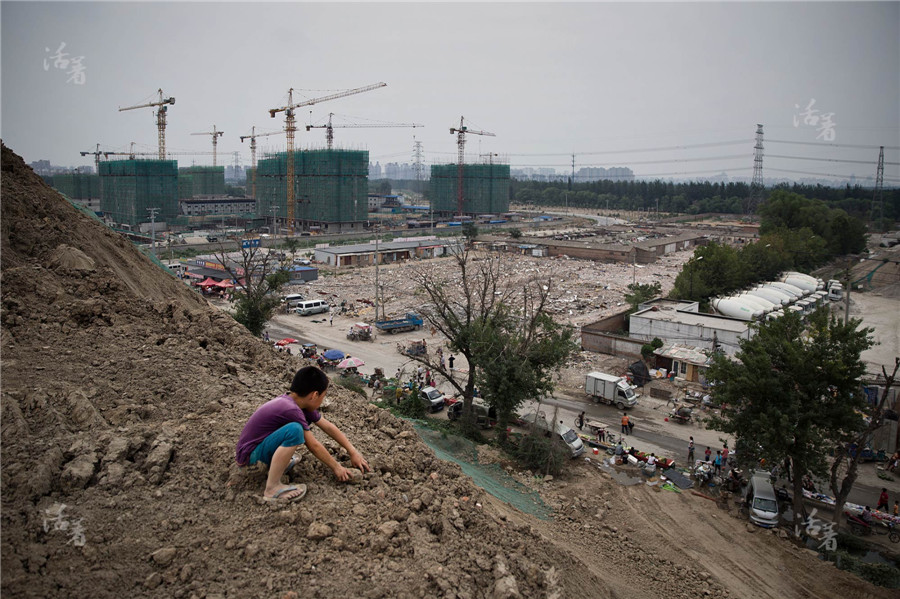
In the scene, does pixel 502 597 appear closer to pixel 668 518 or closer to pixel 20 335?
pixel 20 335

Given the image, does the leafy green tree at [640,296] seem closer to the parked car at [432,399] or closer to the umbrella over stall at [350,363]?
the umbrella over stall at [350,363]

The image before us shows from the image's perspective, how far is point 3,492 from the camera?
10.4 feet

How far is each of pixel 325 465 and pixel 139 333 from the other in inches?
107

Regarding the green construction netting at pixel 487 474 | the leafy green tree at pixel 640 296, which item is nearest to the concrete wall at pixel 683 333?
the leafy green tree at pixel 640 296

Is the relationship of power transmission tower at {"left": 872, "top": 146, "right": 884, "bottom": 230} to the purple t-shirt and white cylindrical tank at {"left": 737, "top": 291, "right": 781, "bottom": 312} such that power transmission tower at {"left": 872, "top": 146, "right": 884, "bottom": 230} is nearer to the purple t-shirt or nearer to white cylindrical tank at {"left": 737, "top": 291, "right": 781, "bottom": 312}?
white cylindrical tank at {"left": 737, "top": 291, "right": 781, "bottom": 312}

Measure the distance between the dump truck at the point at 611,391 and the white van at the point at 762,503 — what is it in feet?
17.1

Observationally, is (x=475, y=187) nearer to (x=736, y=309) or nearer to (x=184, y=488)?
(x=736, y=309)

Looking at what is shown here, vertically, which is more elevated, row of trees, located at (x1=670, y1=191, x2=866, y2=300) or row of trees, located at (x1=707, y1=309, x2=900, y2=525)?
row of trees, located at (x1=670, y1=191, x2=866, y2=300)

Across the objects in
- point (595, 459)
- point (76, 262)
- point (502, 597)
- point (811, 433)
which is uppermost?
point (76, 262)

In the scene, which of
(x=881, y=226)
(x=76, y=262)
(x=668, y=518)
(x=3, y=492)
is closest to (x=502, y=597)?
(x=3, y=492)

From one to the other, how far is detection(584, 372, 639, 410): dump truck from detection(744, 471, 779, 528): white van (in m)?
5.21

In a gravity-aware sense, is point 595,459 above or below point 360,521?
below

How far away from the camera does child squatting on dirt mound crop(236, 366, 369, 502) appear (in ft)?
11.8

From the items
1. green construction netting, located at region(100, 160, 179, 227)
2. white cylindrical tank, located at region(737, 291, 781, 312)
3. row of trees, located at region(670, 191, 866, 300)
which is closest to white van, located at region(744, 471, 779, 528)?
white cylindrical tank, located at region(737, 291, 781, 312)
